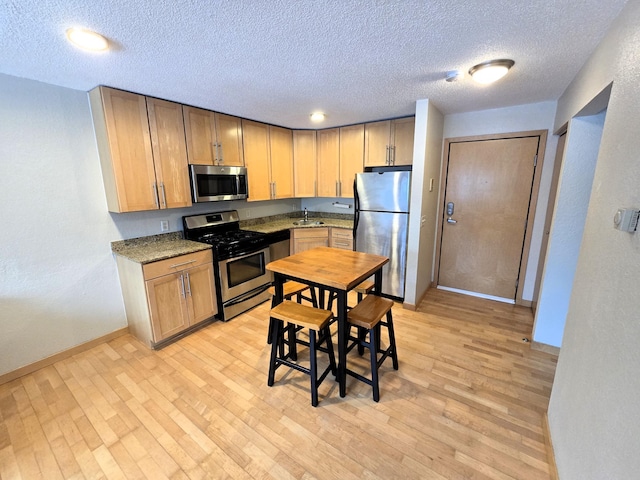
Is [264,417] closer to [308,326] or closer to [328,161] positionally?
[308,326]

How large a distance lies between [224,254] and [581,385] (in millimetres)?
2796

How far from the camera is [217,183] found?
305 cm

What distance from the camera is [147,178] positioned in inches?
98.6

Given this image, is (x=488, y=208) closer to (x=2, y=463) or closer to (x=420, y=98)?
(x=420, y=98)

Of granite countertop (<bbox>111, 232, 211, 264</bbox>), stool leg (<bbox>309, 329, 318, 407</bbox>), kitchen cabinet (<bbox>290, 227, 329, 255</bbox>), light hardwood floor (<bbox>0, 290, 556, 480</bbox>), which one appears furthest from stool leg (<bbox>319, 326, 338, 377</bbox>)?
kitchen cabinet (<bbox>290, 227, 329, 255</bbox>)

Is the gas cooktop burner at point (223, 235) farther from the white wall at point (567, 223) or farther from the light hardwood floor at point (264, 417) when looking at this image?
the white wall at point (567, 223)

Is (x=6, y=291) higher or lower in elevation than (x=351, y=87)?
lower

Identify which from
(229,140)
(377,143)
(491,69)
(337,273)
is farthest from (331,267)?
(377,143)

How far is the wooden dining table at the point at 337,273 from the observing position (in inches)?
70.0

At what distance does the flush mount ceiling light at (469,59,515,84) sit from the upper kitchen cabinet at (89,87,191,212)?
263 cm

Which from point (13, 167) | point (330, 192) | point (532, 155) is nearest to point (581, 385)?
point (532, 155)

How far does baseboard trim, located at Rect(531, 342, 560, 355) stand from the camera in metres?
2.37

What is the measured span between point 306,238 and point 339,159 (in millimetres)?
1249

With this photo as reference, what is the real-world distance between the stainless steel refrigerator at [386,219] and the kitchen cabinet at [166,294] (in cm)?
188
